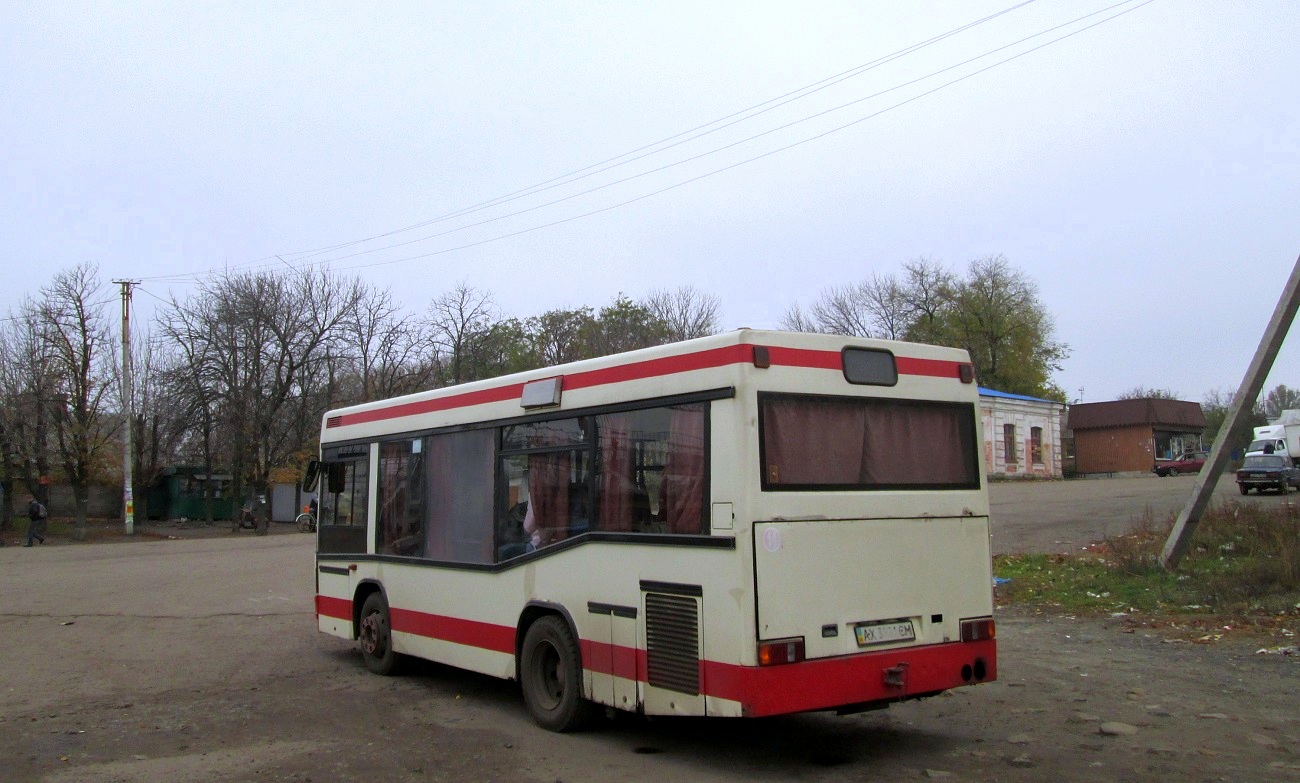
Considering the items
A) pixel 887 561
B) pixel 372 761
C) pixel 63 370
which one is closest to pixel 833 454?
pixel 887 561

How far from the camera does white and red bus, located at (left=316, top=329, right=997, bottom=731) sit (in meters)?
6.25

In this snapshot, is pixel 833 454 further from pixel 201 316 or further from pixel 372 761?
pixel 201 316

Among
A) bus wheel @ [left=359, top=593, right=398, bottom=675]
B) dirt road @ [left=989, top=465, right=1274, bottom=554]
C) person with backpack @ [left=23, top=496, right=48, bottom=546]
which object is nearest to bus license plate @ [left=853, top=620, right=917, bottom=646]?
bus wheel @ [left=359, top=593, right=398, bottom=675]

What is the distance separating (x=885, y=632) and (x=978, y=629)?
83cm

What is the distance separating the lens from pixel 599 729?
7.75m

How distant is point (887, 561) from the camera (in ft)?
22.0

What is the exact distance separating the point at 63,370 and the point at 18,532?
7429 millimetres

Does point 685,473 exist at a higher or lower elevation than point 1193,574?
higher

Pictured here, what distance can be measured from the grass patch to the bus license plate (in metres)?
6.83

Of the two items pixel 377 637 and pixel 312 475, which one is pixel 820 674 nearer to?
pixel 377 637

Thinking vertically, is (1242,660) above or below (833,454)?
below

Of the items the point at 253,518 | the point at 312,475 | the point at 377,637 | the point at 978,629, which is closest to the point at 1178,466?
the point at 253,518

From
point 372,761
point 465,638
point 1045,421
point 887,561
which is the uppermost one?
point 1045,421

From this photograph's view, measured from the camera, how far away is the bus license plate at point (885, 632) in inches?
257
